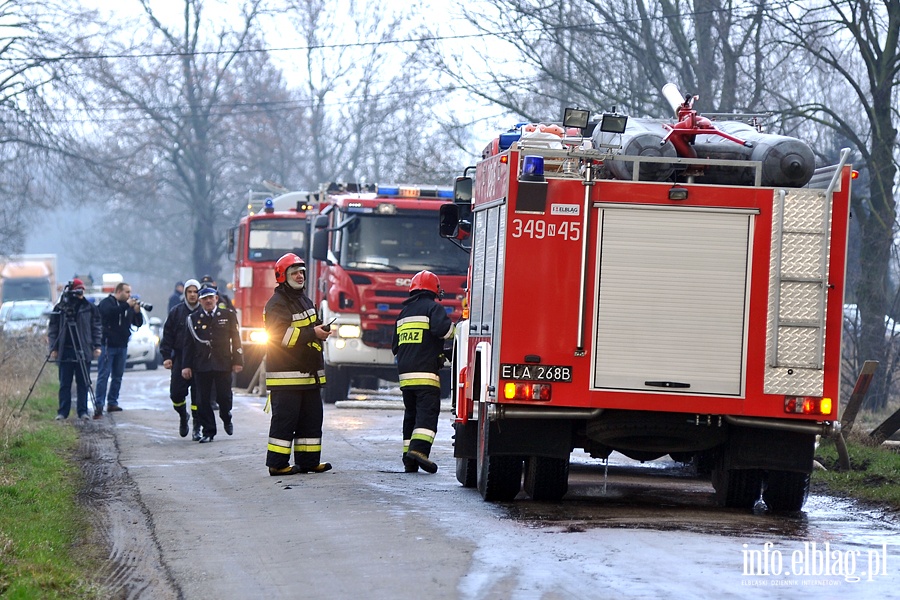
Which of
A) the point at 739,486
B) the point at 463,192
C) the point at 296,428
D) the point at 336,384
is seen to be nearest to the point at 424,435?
the point at 296,428

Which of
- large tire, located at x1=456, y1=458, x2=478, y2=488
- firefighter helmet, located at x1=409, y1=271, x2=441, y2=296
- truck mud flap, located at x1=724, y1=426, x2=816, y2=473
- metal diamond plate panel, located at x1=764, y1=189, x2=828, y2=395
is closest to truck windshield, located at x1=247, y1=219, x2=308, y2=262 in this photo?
firefighter helmet, located at x1=409, y1=271, x2=441, y2=296

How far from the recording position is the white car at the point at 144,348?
111 ft

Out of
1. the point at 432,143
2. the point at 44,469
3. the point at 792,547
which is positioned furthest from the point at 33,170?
the point at 792,547

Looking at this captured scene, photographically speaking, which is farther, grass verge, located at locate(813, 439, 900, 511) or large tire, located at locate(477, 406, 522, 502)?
grass verge, located at locate(813, 439, 900, 511)

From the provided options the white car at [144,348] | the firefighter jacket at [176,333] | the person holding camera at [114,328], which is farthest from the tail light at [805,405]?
the white car at [144,348]

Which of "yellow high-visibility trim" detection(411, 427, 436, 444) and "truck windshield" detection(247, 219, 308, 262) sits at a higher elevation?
"truck windshield" detection(247, 219, 308, 262)

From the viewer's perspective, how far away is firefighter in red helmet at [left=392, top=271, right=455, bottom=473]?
41.4 ft

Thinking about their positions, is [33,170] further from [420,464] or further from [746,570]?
[746,570]

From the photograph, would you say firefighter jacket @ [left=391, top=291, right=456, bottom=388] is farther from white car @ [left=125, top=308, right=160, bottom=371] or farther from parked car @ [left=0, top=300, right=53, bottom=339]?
white car @ [left=125, top=308, right=160, bottom=371]

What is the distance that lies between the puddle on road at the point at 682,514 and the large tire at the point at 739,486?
0.09m

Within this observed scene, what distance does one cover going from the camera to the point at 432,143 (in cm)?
3616

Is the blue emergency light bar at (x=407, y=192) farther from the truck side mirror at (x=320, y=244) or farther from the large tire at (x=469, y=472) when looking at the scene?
the large tire at (x=469, y=472)

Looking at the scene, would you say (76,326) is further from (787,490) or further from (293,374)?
(787,490)

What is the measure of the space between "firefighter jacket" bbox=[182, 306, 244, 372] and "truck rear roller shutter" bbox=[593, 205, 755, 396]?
7444 millimetres
